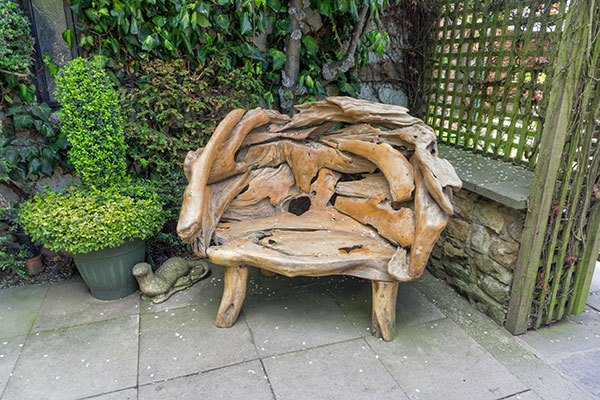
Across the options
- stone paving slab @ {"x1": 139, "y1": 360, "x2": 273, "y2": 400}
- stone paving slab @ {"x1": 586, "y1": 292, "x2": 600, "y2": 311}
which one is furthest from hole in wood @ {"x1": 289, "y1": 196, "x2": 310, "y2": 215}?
stone paving slab @ {"x1": 586, "y1": 292, "x2": 600, "y2": 311}

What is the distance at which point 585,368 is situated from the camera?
1921 mm

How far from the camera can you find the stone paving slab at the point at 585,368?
181 centimetres

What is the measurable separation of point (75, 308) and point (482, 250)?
8.23 ft

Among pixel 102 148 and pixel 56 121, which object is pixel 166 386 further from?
pixel 56 121

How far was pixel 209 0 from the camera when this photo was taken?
255 centimetres

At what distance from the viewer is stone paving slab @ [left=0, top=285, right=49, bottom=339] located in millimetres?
2191

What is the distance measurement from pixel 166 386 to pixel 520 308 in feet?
6.09

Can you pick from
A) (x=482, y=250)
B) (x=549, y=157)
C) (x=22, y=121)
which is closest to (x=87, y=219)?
(x=22, y=121)

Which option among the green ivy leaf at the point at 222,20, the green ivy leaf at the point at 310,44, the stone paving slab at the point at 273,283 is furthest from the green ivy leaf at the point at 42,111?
the green ivy leaf at the point at 310,44

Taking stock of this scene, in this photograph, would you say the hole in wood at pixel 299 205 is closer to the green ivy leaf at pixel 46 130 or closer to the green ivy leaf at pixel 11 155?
the green ivy leaf at pixel 46 130

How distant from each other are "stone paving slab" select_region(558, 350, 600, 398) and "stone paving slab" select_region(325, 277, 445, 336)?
0.64 meters

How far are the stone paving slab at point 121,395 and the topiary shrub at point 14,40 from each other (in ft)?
6.50

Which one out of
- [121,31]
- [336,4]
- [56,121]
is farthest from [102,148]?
[336,4]

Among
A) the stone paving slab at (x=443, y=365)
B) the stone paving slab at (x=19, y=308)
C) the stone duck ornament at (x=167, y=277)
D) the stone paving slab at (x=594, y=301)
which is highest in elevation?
the stone duck ornament at (x=167, y=277)
